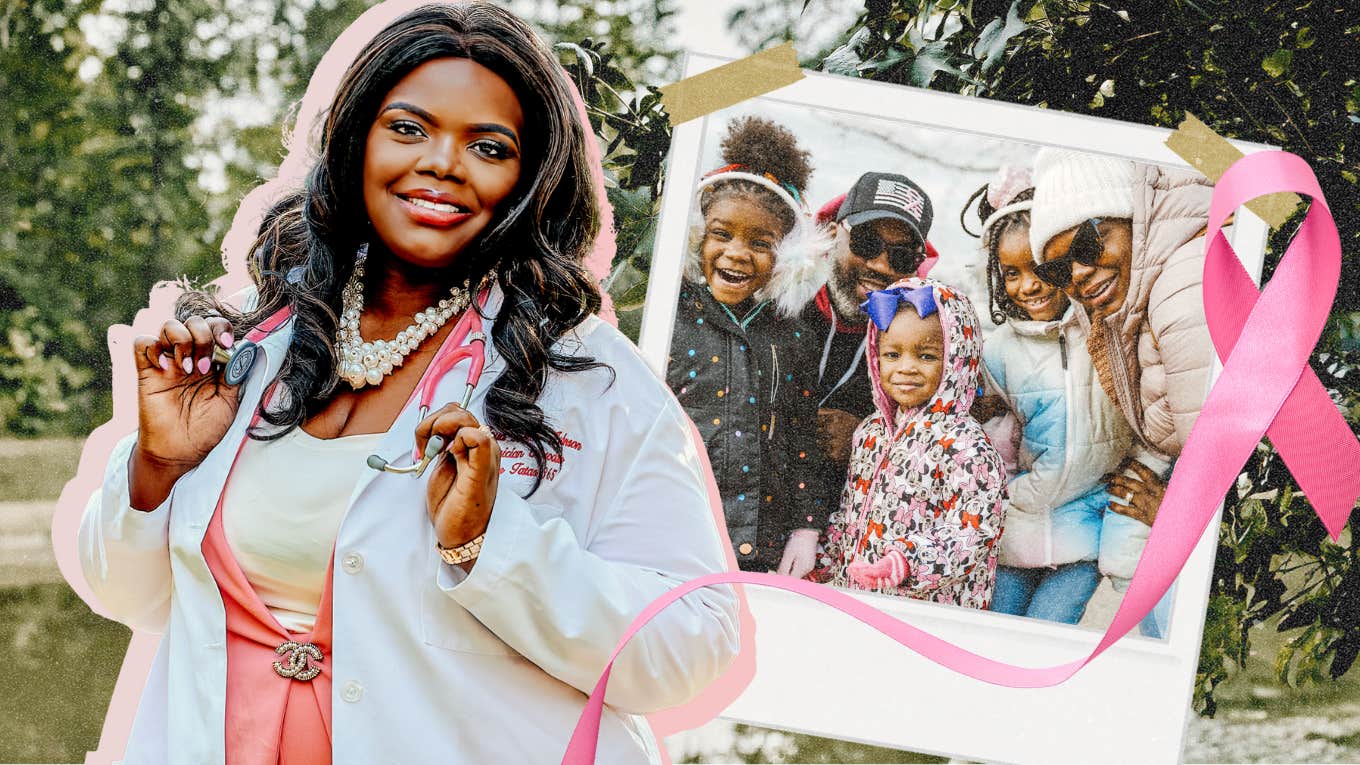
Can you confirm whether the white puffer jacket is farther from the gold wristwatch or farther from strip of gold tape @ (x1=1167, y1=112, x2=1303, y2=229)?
the gold wristwatch

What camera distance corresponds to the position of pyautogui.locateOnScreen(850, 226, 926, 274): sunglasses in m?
2.04

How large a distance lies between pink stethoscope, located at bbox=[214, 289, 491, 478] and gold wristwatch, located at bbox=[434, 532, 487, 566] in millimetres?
93

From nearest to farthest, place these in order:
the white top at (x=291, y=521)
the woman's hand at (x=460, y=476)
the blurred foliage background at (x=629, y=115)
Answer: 1. the woman's hand at (x=460, y=476)
2. the white top at (x=291, y=521)
3. the blurred foliage background at (x=629, y=115)

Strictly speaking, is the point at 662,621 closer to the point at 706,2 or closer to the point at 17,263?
the point at 706,2

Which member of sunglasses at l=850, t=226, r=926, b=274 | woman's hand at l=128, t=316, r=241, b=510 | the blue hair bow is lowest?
woman's hand at l=128, t=316, r=241, b=510

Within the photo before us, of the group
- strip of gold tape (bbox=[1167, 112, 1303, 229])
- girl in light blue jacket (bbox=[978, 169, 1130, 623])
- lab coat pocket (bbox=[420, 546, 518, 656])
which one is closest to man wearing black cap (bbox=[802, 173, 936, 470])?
girl in light blue jacket (bbox=[978, 169, 1130, 623])

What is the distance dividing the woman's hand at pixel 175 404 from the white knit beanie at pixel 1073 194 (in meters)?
1.25

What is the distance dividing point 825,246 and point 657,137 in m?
0.34

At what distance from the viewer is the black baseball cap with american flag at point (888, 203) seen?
204cm

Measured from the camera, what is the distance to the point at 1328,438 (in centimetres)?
143

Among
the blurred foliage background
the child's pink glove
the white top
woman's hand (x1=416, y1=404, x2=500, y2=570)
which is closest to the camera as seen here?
woman's hand (x1=416, y1=404, x2=500, y2=570)

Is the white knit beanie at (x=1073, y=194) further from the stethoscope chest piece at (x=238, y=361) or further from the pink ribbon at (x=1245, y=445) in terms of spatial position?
the stethoscope chest piece at (x=238, y=361)

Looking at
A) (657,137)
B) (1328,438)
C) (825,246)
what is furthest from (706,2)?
(1328,438)

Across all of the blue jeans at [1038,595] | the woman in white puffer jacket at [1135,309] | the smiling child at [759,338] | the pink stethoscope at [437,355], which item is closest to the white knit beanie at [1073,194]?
the woman in white puffer jacket at [1135,309]
